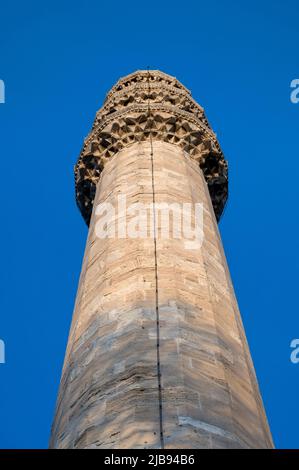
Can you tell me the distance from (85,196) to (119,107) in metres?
1.90

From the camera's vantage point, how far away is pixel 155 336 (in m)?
8.41

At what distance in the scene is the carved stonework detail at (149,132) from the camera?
49.6ft

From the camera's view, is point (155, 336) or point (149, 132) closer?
point (155, 336)

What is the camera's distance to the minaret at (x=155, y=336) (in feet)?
23.6

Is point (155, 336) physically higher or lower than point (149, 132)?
lower

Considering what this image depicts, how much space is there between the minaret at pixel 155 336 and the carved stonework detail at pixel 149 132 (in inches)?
26.9

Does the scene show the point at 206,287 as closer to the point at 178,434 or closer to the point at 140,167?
the point at 178,434

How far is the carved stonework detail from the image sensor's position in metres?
15.1

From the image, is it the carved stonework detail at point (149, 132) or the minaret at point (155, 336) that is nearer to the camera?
the minaret at point (155, 336)

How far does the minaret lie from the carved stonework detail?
26.9 inches

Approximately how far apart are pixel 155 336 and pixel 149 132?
713 cm

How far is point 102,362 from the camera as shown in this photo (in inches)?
327

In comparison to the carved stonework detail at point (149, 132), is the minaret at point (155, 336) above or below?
below
